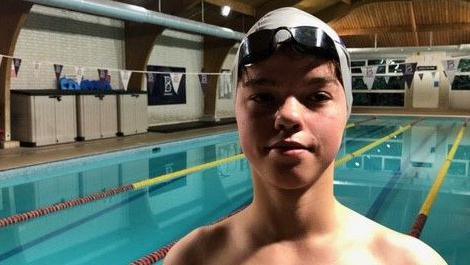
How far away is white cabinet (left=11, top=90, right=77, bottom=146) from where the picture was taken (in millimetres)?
9930

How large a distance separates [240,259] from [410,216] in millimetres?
5370

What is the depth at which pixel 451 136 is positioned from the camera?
13258 millimetres

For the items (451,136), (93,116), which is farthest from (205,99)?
(451,136)

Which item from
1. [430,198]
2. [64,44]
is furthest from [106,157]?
[430,198]

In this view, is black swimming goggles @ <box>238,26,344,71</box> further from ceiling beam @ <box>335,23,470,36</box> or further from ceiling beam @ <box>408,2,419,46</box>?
ceiling beam @ <box>335,23,470,36</box>

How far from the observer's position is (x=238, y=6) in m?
15.6

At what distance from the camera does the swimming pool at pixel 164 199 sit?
4836 millimetres

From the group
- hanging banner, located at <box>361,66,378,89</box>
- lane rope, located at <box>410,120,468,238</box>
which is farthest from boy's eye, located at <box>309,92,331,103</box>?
hanging banner, located at <box>361,66,378,89</box>

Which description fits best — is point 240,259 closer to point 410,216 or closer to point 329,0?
point 410,216

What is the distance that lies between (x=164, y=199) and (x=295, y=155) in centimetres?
619

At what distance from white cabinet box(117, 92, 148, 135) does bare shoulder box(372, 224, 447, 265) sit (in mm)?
11752

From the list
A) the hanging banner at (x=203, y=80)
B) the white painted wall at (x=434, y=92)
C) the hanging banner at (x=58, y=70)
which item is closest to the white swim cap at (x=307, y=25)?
the hanging banner at (x=58, y=70)

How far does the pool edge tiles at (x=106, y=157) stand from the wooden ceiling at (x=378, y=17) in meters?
4.26

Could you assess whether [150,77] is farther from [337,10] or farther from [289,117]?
[289,117]
